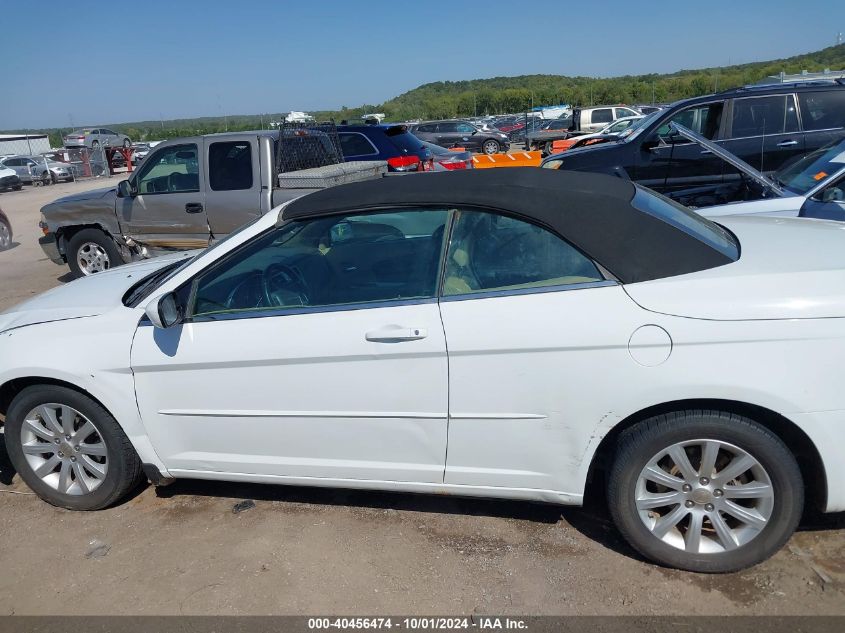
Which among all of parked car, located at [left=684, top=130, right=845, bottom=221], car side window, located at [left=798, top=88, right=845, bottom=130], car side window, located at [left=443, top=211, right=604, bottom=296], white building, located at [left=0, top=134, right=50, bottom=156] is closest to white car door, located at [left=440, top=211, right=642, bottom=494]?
car side window, located at [left=443, top=211, right=604, bottom=296]

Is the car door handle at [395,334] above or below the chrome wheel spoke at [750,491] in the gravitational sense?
above

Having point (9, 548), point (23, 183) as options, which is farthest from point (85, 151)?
point (9, 548)

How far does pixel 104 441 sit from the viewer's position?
349 centimetres

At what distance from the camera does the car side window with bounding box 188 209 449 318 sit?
305 cm

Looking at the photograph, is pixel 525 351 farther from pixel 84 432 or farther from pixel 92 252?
pixel 92 252

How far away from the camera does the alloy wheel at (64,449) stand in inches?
139

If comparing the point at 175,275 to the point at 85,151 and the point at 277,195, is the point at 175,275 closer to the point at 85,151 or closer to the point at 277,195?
the point at 277,195

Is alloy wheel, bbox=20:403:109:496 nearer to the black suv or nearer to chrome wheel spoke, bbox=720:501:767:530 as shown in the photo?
chrome wheel spoke, bbox=720:501:767:530

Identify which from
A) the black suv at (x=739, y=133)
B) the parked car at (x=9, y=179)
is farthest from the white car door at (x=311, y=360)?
the parked car at (x=9, y=179)

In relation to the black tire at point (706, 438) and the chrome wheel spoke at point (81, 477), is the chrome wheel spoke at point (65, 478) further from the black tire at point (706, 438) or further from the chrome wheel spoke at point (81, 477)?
the black tire at point (706, 438)

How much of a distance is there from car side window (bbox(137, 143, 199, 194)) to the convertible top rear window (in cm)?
547

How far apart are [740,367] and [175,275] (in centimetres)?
256

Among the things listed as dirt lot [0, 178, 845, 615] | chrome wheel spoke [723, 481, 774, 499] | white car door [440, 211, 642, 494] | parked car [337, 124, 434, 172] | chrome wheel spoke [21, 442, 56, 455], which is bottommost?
dirt lot [0, 178, 845, 615]

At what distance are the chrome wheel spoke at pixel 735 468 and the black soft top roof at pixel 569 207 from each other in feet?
2.51
